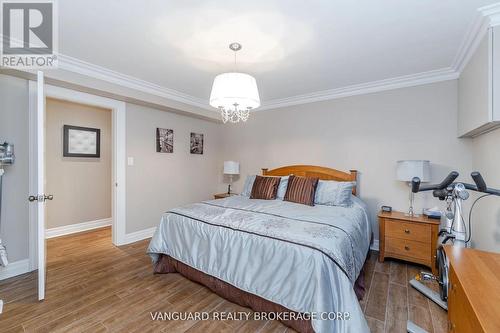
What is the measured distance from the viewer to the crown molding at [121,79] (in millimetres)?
2607

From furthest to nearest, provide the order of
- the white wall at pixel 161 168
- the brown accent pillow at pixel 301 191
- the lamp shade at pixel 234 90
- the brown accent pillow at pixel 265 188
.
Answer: the white wall at pixel 161 168 < the brown accent pillow at pixel 265 188 < the brown accent pillow at pixel 301 191 < the lamp shade at pixel 234 90

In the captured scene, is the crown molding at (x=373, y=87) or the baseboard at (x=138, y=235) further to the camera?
the baseboard at (x=138, y=235)

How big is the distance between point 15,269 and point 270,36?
11.7 feet

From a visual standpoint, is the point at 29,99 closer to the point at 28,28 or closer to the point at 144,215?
the point at 28,28

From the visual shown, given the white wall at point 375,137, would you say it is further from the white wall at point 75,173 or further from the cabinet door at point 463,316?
the white wall at point 75,173

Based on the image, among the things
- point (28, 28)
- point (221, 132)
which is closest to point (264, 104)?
point (221, 132)

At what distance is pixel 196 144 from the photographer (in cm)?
454

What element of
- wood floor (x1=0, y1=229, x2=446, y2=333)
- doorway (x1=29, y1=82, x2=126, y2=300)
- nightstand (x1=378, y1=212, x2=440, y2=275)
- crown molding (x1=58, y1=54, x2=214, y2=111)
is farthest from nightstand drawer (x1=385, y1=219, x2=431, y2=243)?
doorway (x1=29, y1=82, x2=126, y2=300)

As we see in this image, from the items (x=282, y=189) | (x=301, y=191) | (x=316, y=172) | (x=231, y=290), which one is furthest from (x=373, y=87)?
(x=231, y=290)

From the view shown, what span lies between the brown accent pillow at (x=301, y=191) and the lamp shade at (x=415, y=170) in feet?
3.37

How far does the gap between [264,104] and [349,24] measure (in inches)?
97.1

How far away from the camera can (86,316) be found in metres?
1.87

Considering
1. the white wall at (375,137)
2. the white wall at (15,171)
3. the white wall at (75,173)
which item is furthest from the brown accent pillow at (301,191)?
the white wall at (75,173)

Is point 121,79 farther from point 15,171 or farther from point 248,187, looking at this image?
point 248,187
